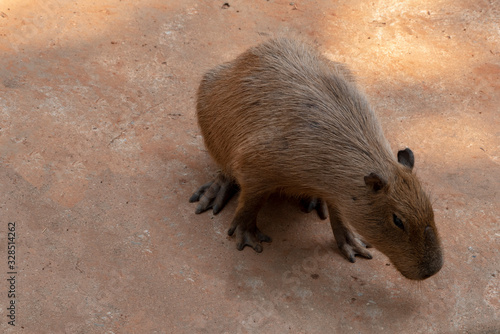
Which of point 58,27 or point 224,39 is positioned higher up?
point 224,39

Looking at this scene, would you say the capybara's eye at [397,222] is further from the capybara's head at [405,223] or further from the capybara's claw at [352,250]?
the capybara's claw at [352,250]

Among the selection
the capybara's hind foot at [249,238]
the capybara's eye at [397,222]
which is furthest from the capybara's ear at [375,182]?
the capybara's hind foot at [249,238]

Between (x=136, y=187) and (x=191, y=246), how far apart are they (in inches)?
29.6

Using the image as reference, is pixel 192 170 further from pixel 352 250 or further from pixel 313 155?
pixel 352 250

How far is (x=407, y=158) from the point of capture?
394 centimetres

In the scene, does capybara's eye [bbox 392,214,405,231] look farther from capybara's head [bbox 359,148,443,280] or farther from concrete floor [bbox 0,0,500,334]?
concrete floor [bbox 0,0,500,334]

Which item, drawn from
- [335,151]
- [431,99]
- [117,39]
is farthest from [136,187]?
[431,99]

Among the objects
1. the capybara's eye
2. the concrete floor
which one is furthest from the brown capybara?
the concrete floor

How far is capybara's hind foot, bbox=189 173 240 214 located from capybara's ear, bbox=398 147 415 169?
1443 mm

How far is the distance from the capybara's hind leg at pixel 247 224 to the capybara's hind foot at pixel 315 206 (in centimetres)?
51

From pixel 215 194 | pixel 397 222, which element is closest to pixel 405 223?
pixel 397 222

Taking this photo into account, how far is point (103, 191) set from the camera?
458cm

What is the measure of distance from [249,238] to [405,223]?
1.25 m

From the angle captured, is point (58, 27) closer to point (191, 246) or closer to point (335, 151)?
point (191, 246)
